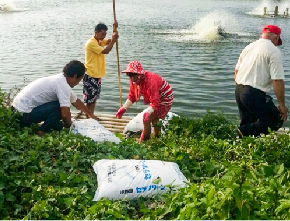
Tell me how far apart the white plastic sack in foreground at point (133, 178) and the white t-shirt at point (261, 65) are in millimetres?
2087

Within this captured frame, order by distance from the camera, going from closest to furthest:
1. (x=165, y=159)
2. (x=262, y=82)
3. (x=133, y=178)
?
(x=133, y=178) → (x=165, y=159) → (x=262, y=82)

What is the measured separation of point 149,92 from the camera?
5406 millimetres

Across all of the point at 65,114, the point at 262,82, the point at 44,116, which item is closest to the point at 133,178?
the point at 65,114

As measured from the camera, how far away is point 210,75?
12.5 metres

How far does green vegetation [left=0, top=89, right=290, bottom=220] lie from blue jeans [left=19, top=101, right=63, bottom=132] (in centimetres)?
13

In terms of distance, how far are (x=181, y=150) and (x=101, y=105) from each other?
17.4 feet

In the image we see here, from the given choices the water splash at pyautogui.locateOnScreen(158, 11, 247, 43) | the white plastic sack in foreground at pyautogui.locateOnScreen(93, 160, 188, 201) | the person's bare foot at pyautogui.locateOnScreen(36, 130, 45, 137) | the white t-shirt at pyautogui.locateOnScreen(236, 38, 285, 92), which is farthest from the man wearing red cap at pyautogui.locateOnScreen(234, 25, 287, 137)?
the water splash at pyautogui.locateOnScreen(158, 11, 247, 43)

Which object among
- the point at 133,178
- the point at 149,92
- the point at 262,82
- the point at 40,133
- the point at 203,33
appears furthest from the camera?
the point at 203,33

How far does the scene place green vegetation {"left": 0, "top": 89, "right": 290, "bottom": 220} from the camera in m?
2.71

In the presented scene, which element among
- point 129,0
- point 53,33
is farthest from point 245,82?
point 129,0

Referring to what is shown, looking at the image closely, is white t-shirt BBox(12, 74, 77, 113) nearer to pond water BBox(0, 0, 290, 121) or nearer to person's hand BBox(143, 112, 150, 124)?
person's hand BBox(143, 112, 150, 124)

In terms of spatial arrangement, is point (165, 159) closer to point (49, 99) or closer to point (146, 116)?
point (146, 116)

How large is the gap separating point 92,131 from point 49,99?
73cm

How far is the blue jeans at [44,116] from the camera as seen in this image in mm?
5207
